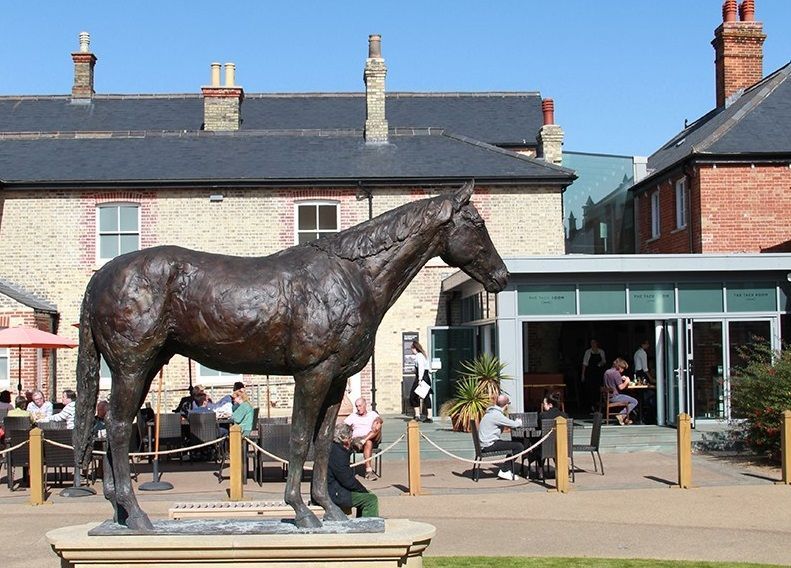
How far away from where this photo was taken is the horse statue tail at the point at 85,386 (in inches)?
273

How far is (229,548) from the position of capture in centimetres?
657

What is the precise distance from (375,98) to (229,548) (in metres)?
22.8

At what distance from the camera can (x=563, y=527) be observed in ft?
36.2

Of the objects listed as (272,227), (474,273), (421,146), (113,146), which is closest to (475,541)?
(474,273)

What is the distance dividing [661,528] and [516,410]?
949 centimetres

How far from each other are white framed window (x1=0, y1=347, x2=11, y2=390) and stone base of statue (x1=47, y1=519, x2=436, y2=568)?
1825cm

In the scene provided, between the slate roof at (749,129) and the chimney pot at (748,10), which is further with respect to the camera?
the chimney pot at (748,10)

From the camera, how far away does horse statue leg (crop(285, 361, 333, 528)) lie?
6828mm

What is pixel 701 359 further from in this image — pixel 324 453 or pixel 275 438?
pixel 324 453

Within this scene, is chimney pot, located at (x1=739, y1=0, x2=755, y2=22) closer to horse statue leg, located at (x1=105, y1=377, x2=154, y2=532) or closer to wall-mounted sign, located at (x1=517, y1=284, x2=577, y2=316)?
wall-mounted sign, located at (x1=517, y1=284, x2=577, y2=316)

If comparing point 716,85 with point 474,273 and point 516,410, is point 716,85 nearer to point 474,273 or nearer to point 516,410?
point 516,410

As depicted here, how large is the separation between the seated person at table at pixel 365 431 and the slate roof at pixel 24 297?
10803 millimetres

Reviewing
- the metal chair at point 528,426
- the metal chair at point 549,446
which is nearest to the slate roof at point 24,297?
the metal chair at point 528,426

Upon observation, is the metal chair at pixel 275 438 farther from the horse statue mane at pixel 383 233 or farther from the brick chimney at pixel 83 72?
the brick chimney at pixel 83 72
